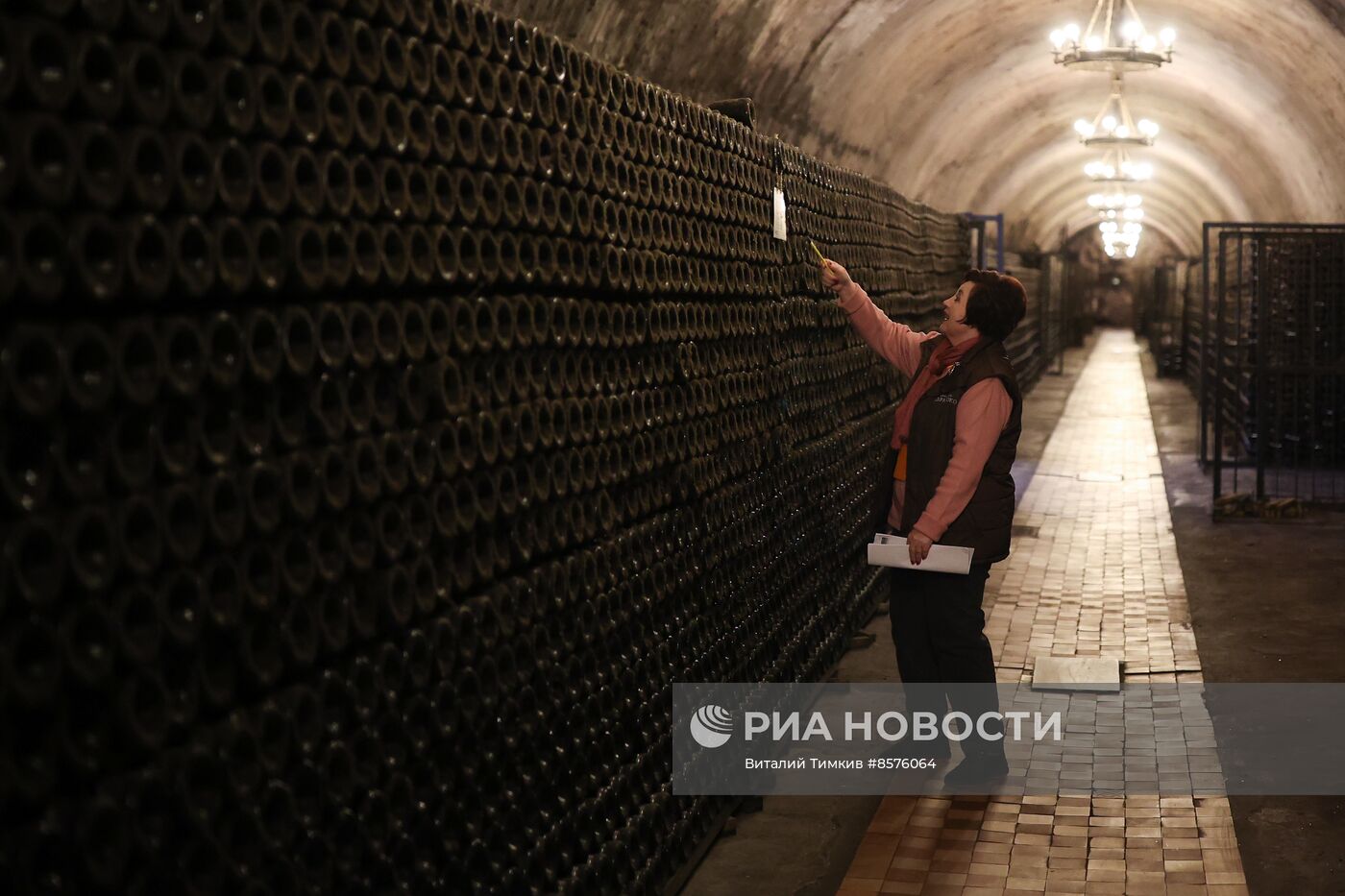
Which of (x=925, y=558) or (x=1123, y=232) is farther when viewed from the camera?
(x=1123, y=232)

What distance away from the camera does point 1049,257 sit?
31.6 m

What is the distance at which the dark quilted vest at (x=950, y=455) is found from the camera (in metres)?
4.82

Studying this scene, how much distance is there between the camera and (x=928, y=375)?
5.04 m

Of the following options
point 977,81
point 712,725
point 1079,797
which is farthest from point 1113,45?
point 712,725

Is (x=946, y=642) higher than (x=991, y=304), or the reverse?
(x=991, y=304)

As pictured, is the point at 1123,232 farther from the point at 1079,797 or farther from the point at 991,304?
the point at 1079,797

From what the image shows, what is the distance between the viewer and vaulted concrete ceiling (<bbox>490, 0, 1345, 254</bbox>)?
34.2 feet

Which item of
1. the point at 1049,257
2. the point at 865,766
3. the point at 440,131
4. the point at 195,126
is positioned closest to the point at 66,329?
the point at 195,126

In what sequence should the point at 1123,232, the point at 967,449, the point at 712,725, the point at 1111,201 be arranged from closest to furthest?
the point at 712,725 < the point at 967,449 < the point at 1111,201 < the point at 1123,232

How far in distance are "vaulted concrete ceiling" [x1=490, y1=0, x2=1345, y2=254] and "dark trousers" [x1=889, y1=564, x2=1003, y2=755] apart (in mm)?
4163

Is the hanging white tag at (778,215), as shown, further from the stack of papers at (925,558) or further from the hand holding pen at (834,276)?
the stack of papers at (925,558)

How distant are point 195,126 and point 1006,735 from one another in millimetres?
4229

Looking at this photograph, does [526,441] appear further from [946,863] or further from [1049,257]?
[1049,257]

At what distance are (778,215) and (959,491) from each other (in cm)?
134
